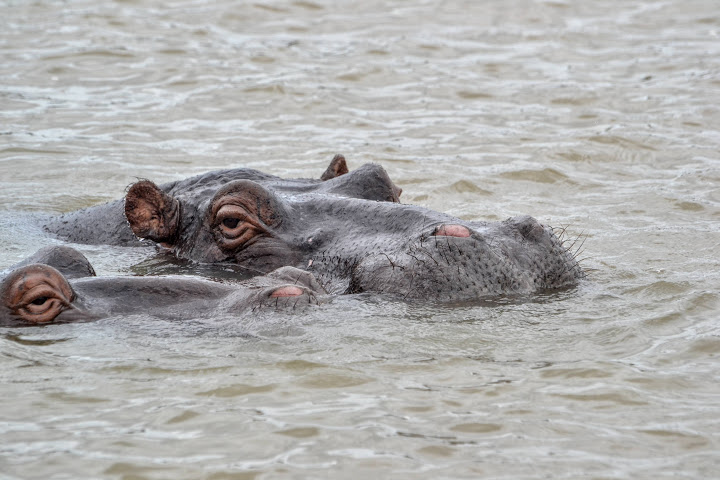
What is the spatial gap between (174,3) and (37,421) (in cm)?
1611

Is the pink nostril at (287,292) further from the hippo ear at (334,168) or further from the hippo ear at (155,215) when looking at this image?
the hippo ear at (334,168)

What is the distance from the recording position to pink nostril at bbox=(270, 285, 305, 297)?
6.27 metres

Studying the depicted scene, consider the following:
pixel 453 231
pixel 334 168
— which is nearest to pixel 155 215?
pixel 334 168

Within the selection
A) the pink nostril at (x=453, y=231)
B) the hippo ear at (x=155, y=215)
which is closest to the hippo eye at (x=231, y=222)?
the hippo ear at (x=155, y=215)

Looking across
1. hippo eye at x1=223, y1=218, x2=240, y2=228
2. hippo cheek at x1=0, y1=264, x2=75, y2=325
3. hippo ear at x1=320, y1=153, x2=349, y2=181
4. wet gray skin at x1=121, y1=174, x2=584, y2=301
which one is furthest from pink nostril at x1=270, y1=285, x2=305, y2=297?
hippo ear at x1=320, y1=153, x2=349, y2=181

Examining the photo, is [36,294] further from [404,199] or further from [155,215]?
[404,199]

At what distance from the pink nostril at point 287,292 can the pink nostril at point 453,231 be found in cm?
92

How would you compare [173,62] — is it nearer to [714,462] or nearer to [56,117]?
[56,117]

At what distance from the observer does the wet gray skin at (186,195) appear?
8219mm

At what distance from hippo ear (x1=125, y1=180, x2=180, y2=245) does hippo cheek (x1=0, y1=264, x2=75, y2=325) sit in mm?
2080

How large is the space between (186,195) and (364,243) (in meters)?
1.95

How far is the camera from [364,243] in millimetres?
7160

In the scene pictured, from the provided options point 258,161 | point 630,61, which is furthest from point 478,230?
point 630,61

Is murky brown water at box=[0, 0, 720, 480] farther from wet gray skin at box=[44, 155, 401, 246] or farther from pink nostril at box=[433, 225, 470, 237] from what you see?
pink nostril at box=[433, 225, 470, 237]
